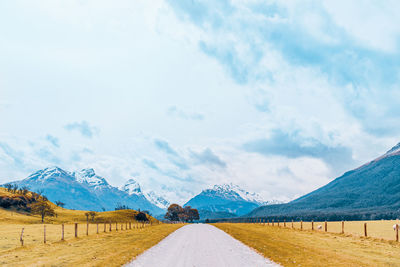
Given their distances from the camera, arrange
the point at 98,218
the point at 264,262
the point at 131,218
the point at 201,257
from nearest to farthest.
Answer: the point at 264,262 < the point at 201,257 < the point at 98,218 < the point at 131,218

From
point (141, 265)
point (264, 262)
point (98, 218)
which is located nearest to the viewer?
point (141, 265)

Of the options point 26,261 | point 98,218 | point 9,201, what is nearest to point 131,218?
point 98,218

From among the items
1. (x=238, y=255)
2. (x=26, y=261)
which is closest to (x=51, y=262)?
(x=26, y=261)

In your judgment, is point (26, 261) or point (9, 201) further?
point (9, 201)

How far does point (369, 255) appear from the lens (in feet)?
93.5

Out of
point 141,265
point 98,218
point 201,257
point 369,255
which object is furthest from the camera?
point 98,218

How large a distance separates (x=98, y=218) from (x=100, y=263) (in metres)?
167

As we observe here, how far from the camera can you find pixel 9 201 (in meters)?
166

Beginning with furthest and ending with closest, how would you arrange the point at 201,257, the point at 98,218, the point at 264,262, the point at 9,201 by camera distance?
1. the point at 98,218
2. the point at 9,201
3. the point at 201,257
4. the point at 264,262

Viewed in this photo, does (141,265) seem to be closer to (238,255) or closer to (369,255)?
(238,255)

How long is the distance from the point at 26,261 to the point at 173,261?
11.5 metres

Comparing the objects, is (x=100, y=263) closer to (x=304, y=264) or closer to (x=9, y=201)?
(x=304, y=264)

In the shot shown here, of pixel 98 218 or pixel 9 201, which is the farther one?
pixel 98 218

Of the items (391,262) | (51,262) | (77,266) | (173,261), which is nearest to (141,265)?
(173,261)
